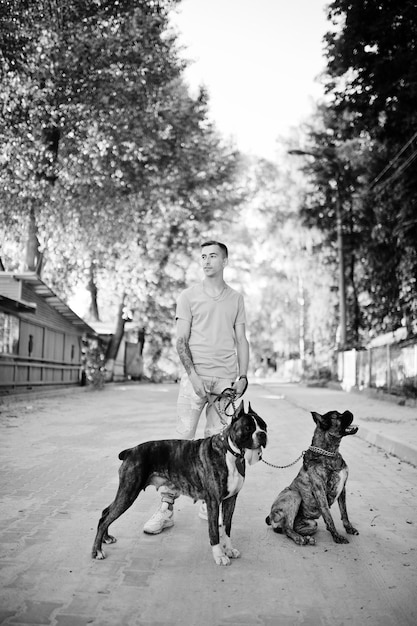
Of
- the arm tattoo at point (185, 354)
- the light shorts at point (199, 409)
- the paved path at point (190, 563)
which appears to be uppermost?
the arm tattoo at point (185, 354)

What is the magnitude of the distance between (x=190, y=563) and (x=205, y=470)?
628mm

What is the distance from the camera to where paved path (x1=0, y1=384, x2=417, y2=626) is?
10.6 ft

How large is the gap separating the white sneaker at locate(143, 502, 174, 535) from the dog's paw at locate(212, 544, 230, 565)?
86 centimetres

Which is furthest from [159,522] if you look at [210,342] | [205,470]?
[210,342]

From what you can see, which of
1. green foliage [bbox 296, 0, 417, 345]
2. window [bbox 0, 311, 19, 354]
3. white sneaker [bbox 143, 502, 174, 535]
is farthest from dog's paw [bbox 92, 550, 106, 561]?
window [bbox 0, 311, 19, 354]

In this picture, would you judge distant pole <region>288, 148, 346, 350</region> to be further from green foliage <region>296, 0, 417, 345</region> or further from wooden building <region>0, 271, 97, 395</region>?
wooden building <region>0, 271, 97, 395</region>

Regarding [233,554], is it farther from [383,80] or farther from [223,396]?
[383,80]

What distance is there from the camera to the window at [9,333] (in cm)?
1952

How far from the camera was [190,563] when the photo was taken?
160 inches

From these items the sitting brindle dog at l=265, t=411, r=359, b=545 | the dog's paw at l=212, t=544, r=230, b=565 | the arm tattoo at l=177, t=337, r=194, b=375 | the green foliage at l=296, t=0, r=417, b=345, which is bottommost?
the dog's paw at l=212, t=544, r=230, b=565

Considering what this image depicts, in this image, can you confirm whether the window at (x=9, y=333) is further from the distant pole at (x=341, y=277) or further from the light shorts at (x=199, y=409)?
the distant pole at (x=341, y=277)

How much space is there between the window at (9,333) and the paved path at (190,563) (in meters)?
12.5

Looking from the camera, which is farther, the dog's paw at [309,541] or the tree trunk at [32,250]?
the tree trunk at [32,250]

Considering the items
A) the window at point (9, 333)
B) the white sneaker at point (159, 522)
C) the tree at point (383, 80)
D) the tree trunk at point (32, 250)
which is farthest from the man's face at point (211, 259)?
the tree trunk at point (32, 250)
